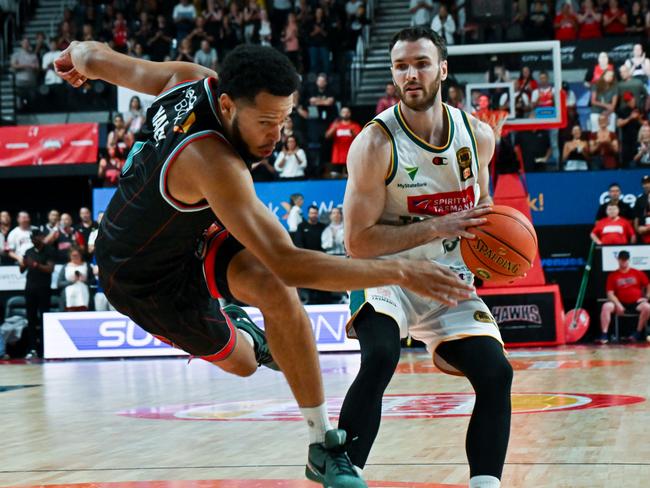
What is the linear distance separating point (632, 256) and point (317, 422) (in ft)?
36.4

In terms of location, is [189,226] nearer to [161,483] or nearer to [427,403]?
[161,483]

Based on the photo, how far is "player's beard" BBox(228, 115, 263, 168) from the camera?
3.85 metres

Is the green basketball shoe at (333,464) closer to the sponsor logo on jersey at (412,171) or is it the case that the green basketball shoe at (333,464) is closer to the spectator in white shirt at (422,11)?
the sponsor logo on jersey at (412,171)

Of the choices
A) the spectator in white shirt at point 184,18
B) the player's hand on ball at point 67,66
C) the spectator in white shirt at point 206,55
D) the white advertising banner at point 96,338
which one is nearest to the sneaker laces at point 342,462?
the player's hand on ball at point 67,66

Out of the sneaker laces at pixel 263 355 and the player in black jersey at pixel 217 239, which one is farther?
the sneaker laces at pixel 263 355

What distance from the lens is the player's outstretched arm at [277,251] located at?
3.42 meters

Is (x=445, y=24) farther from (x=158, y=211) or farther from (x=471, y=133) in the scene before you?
(x=158, y=211)

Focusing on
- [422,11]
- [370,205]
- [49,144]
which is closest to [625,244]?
[422,11]

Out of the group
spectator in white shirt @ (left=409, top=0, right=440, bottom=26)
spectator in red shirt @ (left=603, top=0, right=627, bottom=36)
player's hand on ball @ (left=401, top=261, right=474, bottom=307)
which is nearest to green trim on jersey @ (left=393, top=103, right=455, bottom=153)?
player's hand on ball @ (left=401, top=261, right=474, bottom=307)

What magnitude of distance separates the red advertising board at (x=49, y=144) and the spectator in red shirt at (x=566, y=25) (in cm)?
774

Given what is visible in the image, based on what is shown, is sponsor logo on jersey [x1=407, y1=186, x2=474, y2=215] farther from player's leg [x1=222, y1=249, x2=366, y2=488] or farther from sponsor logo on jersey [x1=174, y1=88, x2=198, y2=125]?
sponsor logo on jersey [x1=174, y1=88, x2=198, y2=125]

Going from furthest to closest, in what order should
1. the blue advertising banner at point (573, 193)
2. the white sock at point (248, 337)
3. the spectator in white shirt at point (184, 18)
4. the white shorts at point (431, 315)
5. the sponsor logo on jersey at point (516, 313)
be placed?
the spectator in white shirt at point (184, 18) < the blue advertising banner at point (573, 193) < the sponsor logo on jersey at point (516, 313) < the white sock at point (248, 337) < the white shorts at point (431, 315)

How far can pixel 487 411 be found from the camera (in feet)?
13.3

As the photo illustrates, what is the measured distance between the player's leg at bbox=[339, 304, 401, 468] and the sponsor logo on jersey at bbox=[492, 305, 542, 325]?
10.0 metres
